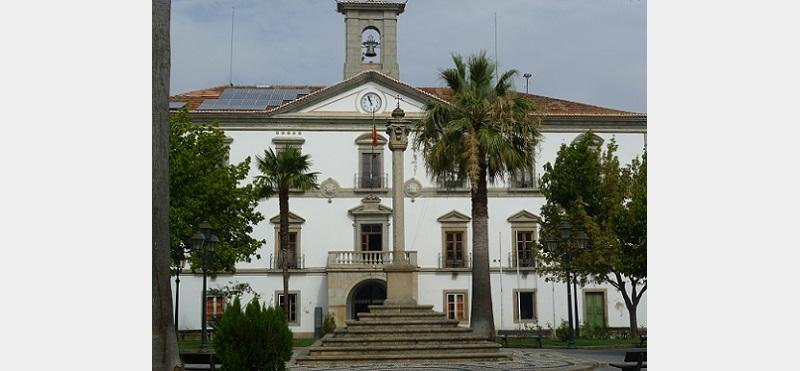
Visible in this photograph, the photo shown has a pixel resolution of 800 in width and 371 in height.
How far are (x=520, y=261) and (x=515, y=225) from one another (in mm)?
1268

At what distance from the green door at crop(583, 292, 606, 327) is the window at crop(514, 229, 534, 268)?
2.21 metres

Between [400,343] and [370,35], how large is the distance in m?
17.9

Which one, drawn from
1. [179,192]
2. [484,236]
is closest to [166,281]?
[484,236]

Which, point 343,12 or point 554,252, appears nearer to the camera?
point 554,252

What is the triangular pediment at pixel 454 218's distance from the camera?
33.1m

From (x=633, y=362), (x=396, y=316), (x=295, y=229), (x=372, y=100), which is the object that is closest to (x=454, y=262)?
(x=295, y=229)

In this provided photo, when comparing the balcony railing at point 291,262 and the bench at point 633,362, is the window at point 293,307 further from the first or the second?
the bench at point 633,362

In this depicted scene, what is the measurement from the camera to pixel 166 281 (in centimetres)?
913

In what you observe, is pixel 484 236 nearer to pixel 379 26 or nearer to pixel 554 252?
pixel 554 252

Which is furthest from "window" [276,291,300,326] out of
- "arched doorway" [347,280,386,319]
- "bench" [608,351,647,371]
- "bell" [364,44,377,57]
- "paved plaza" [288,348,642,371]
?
"bench" [608,351,647,371]

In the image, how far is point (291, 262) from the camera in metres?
32.1

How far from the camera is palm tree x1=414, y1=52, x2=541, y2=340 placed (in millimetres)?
19344

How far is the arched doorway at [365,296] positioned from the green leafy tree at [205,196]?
864 centimetres

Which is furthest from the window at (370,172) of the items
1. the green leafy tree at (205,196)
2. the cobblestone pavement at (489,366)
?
the cobblestone pavement at (489,366)
